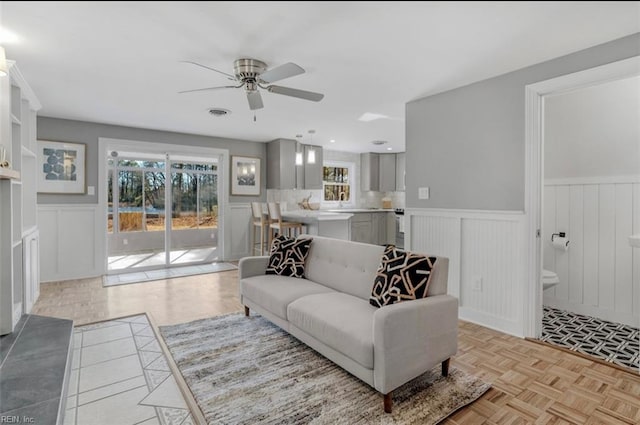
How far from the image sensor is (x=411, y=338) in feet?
6.10

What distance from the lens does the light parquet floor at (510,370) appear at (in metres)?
1.81

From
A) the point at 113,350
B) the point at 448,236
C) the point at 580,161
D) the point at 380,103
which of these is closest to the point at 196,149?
the point at 380,103

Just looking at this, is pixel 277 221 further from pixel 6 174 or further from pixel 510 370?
pixel 510 370

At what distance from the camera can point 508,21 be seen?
78.4 inches

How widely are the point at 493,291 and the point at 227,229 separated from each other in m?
4.49

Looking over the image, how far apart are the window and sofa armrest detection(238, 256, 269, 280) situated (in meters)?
4.28

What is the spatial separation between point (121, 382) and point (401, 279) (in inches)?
76.5

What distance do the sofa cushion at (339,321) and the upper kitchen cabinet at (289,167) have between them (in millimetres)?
3812

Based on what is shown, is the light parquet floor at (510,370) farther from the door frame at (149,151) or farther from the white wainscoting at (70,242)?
the door frame at (149,151)

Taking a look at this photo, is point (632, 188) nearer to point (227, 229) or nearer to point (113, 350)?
point (113, 350)

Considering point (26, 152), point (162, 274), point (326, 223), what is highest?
point (26, 152)

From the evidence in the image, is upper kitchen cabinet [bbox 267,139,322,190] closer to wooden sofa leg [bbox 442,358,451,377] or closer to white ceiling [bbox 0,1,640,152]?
white ceiling [bbox 0,1,640,152]

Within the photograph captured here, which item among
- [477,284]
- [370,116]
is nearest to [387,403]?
[477,284]

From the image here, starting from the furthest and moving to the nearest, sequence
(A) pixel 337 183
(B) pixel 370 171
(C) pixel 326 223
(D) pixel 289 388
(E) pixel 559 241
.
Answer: (A) pixel 337 183 → (B) pixel 370 171 → (C) pixel 326 223 → (E) pixel 559 241 → (D) pixel 289 388
